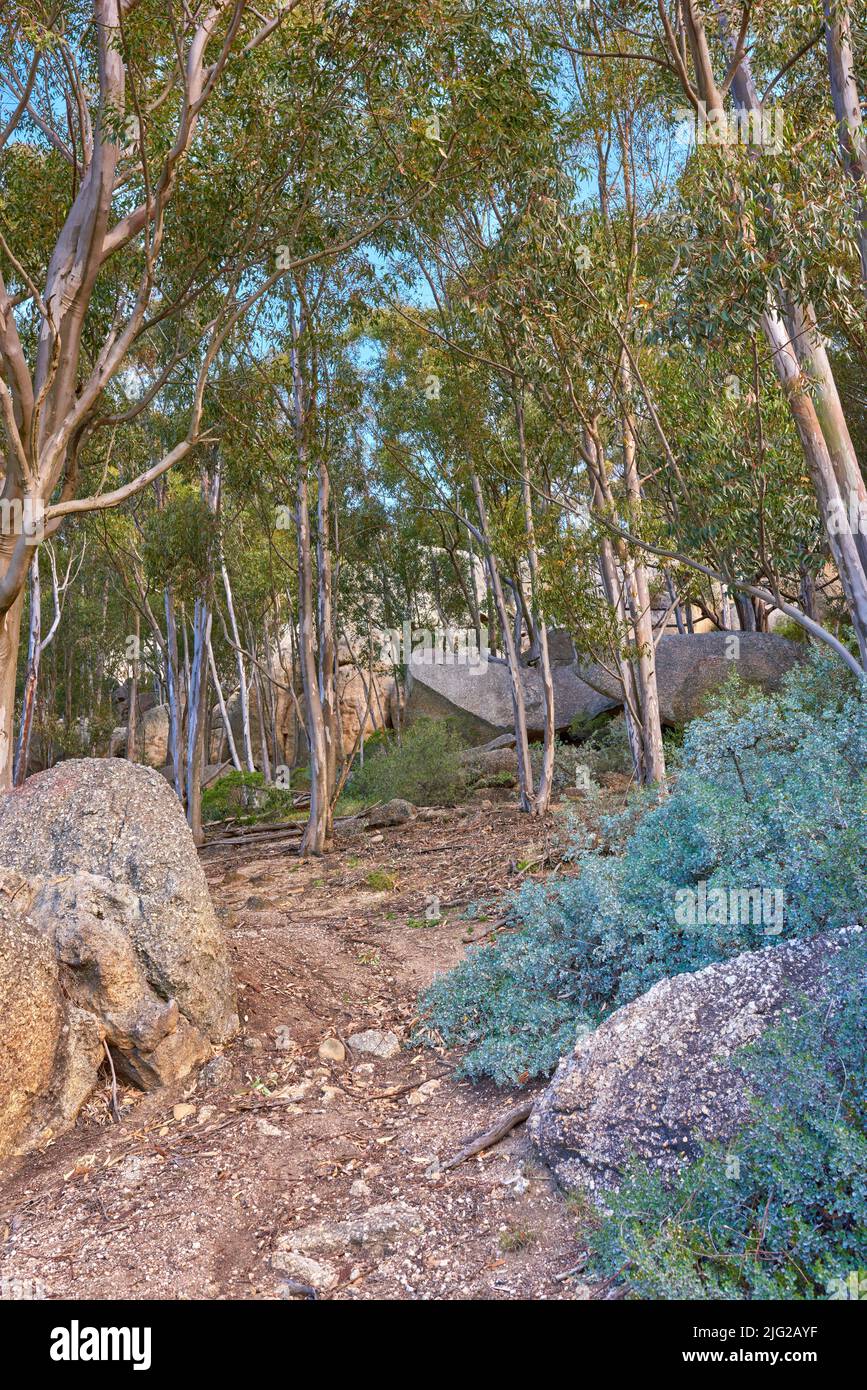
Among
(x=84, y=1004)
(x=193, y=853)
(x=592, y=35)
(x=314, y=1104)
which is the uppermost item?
(x=592, y=35)

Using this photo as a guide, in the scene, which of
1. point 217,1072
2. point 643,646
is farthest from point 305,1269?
point 643,646

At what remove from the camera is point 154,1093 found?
455 centimetres

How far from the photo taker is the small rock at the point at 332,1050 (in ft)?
16.6

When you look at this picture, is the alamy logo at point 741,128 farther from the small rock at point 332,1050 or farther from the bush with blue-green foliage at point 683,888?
the small rock at point 332,1050

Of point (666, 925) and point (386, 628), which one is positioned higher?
point (386, 628)

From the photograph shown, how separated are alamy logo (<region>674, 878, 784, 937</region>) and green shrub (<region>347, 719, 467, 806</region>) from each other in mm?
11238

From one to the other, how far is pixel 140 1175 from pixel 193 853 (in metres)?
1.76

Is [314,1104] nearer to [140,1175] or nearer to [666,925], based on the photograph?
[140,1175]

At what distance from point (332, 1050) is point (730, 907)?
219 centimetres

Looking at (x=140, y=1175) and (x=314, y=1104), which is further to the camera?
(x=314, y=1104)

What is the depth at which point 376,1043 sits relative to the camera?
17.0ft

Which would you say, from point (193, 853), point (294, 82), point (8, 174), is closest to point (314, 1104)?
point (193, 853)

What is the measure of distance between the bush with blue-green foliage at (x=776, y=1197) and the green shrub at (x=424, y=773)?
41.3 ft

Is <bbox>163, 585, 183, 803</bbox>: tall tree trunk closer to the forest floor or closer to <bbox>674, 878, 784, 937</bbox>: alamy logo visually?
the forest floor
